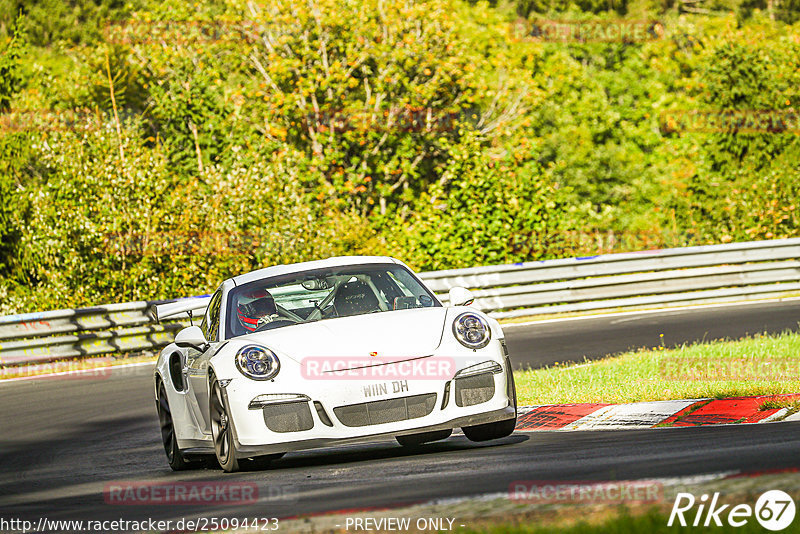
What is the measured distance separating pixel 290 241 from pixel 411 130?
10535 mm

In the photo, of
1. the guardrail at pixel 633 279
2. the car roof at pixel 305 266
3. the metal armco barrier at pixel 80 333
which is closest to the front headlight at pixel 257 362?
the car roof at pixel 305 266

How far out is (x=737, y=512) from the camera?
13.8 ft

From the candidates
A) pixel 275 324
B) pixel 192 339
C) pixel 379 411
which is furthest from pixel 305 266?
pixel 379 411

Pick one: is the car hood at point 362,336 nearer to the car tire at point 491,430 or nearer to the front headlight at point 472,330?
the front headlight at point 472,330

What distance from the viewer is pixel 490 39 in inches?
2012

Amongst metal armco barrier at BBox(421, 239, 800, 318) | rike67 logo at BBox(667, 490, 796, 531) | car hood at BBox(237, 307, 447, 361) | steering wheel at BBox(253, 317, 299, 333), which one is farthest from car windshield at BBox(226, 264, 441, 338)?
metal armco barrier at BBox(421, 239, 800, 318)

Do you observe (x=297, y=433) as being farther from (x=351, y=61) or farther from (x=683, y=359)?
(x=351, y=61)

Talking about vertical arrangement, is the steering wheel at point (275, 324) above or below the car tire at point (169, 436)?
above

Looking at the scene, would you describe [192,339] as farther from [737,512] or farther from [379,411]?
[737,512]

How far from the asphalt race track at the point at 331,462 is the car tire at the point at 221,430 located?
117 millimetres

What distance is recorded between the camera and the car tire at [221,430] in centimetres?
740

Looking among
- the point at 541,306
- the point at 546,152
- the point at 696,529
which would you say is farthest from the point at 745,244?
the point at 546,152

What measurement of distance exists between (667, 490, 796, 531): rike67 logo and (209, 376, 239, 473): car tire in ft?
11.8

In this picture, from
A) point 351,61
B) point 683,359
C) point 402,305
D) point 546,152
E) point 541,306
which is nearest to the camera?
point 402,305
